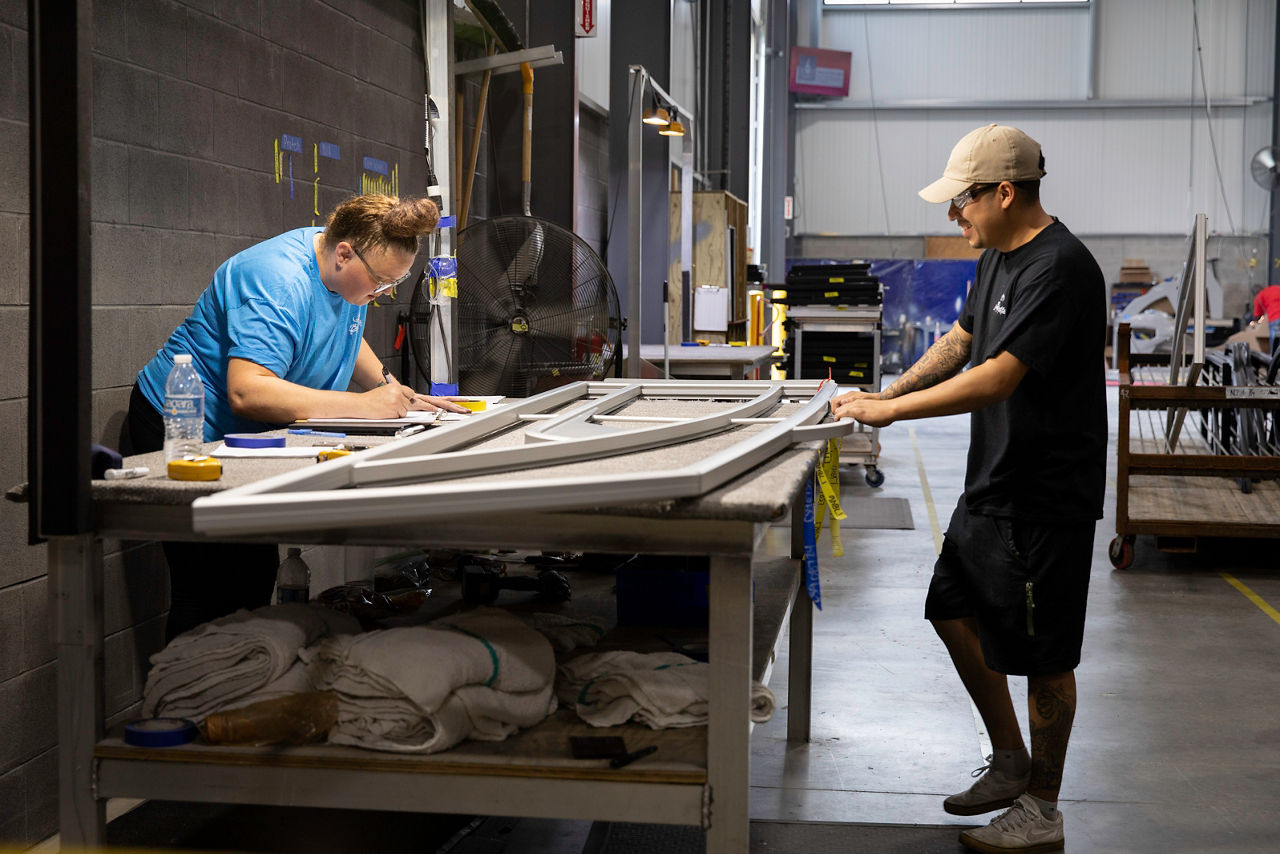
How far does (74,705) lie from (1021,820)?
197 centimetres

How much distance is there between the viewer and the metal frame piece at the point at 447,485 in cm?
146

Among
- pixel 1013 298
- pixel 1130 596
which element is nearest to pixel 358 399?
pixel 1013 298

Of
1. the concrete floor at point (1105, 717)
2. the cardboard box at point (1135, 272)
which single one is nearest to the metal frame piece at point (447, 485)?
the concrete floor at point (1105, 717)

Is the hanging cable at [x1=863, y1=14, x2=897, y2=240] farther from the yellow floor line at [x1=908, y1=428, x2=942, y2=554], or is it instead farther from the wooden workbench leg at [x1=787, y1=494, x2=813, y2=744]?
the wooden workbench leg at [x1=787, y1=494, x2=813, y2=744]

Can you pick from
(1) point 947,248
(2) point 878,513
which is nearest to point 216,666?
(2) point 878,513

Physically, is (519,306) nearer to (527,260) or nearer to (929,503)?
(527,260)

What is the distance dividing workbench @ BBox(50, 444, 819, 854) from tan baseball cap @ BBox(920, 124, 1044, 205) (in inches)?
41.6

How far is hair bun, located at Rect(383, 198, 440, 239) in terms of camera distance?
265 centimetres

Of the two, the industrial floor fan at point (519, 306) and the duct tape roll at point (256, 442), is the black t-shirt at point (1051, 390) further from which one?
the industrial floor fan at point (519, 306)

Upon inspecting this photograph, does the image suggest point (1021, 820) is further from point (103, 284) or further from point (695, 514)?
point (103, 284)

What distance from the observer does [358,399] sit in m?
2.61

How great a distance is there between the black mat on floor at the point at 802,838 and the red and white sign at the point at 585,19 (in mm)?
4484

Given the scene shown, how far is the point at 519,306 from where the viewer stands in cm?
411

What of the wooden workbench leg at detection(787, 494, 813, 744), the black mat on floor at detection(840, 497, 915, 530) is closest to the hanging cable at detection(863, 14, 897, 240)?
the black mat on floor at detection(840, 497, 915, 530)
